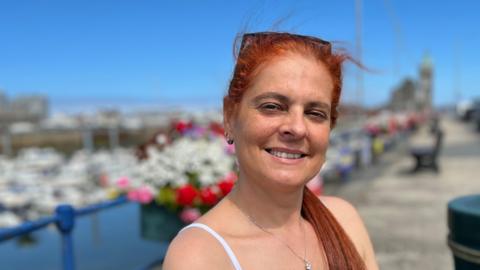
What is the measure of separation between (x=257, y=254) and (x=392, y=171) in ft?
35.5

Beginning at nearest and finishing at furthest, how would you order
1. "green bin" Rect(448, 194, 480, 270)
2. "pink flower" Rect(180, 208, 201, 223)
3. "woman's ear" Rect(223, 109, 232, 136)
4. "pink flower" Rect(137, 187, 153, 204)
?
"woman's ear" Rect(223, 109, 232, 136), "green bin" Rect(448, 194, 480, 270), "pink flower" Rect(180, 208, 201, 223), "pink flower" Rect(137, 187, 153, 204)

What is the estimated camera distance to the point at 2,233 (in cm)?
222

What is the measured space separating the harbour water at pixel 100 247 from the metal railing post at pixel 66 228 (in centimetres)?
31

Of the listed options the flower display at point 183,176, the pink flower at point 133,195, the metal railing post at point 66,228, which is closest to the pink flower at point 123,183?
the flower display at point 183,176

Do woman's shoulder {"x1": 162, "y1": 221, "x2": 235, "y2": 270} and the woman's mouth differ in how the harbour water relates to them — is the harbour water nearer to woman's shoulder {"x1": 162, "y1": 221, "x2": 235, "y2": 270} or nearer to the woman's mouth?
woman's shoulder {"x1": 162, "y1": 221, "x2": 235, "y2": 270}

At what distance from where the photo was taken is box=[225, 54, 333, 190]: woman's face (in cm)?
133

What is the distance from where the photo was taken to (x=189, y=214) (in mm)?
3176

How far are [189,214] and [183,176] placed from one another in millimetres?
336

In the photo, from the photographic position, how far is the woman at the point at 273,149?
1.33 m

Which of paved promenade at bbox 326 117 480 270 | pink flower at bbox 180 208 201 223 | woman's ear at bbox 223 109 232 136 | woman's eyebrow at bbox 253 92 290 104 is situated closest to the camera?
woman's eyebrow at bbox 253 92 290 104

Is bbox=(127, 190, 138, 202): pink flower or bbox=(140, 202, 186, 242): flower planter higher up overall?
bbox=(127, 190, 138, 202): pink flower

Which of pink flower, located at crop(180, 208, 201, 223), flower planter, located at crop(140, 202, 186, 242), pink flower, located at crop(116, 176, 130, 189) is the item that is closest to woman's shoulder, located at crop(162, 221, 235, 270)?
pink flower, located at crop(180, 208, 201, 223)

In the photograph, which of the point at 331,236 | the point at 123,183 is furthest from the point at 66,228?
the point at 331,236

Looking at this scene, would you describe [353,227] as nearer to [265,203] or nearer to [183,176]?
[265,203]
